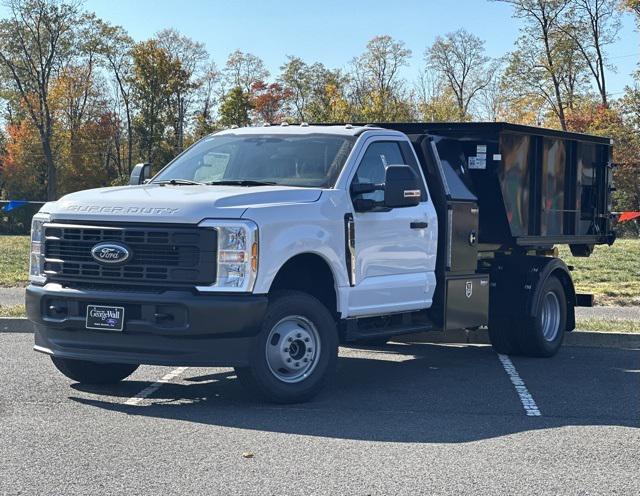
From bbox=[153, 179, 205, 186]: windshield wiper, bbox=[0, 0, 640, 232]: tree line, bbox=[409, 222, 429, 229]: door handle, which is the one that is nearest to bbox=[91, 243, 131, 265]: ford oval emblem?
bbox=[153, 179, 205, 186]: windshield wiper

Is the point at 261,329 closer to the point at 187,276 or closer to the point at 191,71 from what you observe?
the point at 187,276

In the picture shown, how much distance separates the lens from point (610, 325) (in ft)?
40.8

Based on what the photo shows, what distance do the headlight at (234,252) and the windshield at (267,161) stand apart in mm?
1213

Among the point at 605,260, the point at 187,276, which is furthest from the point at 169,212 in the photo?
the point at 605,260

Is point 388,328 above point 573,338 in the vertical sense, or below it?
above

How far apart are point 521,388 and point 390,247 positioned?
1.68 metres

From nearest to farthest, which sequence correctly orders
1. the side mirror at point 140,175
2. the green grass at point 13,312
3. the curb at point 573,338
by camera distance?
the side mirror at point 140,175 < the curb at point 573,338 < the green grass at point 13,312

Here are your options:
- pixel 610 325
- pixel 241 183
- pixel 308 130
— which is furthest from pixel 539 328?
pixel 241 183

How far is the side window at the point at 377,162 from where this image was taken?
348 inches

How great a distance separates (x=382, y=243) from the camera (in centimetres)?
885

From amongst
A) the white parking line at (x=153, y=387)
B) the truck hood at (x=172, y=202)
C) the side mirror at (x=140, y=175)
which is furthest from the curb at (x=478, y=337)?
the truck hood at (x=172, y=202)

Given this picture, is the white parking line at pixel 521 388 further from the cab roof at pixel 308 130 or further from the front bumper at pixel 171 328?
the cab roof at pixel 308 130

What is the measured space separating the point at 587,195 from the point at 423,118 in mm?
52431

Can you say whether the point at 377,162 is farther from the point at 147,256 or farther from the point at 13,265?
the point at 13,265
